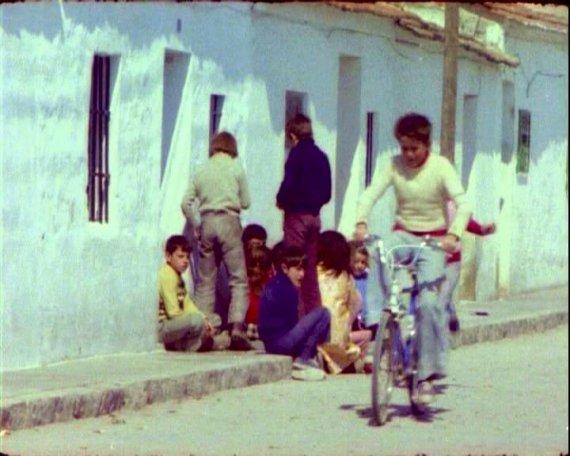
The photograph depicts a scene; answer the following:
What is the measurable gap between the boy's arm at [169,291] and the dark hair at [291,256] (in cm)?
112

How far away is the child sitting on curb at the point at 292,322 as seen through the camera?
1479cm

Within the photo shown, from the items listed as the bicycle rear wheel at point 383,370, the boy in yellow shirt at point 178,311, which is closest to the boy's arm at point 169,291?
the boy in yellow shirt at point 178,311

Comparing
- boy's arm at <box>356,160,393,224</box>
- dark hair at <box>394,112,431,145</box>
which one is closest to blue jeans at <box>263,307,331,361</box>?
boy's arm at <box>356,160,393,224</box>

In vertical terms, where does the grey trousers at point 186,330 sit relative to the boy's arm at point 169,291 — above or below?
below

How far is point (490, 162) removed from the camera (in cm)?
2608

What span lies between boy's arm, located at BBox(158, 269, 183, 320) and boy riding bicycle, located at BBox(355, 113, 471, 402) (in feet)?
12.1

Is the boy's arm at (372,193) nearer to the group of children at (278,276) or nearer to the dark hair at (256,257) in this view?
the group of children at (278,276)

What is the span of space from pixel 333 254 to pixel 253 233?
1.77 metres

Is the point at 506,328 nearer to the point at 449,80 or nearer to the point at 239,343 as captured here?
the point at 449,80

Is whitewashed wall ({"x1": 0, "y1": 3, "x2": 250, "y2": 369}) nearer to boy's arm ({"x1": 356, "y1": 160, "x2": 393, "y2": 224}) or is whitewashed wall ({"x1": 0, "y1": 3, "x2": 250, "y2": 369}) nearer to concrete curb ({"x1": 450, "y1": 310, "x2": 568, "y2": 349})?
boy's arm ({"x1": 356, "y1": 160, "x2": 393, "y2": 224})

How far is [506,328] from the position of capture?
20906 millimetres

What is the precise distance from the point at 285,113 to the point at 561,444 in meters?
8.73

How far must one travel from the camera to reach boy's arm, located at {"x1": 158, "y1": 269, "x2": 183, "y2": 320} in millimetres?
15609

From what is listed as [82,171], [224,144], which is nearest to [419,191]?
[82,171]
